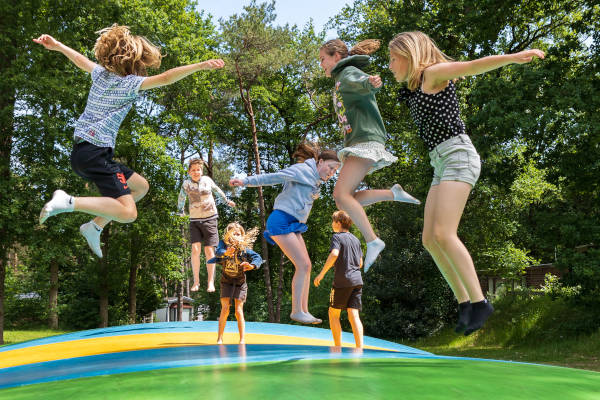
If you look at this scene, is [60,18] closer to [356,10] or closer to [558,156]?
[356,10]

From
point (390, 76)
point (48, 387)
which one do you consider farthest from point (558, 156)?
point (48, 387)

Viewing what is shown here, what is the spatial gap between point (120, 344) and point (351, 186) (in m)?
4.30

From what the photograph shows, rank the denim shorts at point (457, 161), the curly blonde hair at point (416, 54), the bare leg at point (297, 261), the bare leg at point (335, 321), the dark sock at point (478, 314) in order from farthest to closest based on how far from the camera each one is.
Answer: the bare leg at point (335, 321) < the bare leg at point (297, 261) < the curly blonde hair at point (416, 54) < the denim shorts at point (457, 161) < the dark sock at point (478, 314)

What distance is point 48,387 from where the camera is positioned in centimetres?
325

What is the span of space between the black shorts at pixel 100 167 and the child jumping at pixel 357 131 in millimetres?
1775

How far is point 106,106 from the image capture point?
4.36 metres

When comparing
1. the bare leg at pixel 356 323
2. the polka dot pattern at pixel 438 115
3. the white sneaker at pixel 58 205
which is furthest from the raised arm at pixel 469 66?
the bare leg at pixel 356 323

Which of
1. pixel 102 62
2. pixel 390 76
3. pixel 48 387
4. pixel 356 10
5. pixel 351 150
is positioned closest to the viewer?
pixel 48 387

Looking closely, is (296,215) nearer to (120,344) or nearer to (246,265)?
(246,265)

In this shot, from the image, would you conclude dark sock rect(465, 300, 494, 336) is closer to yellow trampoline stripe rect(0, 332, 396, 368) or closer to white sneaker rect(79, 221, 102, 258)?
white sneaker rect(79, 221, 102, 258)

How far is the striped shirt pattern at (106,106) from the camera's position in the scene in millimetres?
4320

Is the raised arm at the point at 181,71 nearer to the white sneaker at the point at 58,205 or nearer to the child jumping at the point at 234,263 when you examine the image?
the white sneaker at the point at 58,205

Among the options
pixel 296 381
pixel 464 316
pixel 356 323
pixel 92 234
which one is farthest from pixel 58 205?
pixel 356 323

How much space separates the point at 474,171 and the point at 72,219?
14.8 meters
